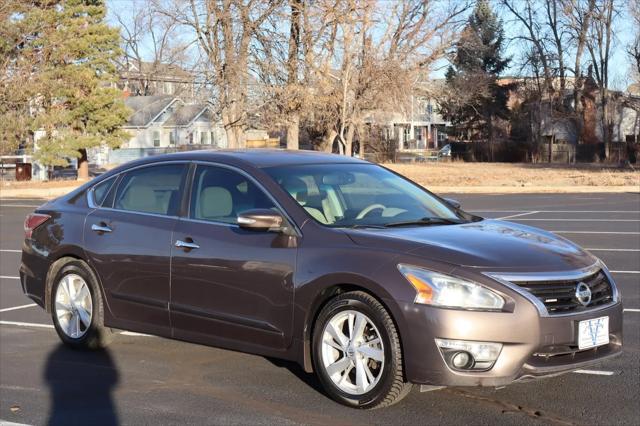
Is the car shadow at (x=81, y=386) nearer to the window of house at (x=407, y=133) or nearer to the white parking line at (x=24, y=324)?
the white parking line at (x=24, y=324)

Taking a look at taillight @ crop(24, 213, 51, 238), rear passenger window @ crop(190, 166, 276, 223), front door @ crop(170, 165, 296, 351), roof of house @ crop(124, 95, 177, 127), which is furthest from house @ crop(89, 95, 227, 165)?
front door @ crop(170, 165, 296, 351)

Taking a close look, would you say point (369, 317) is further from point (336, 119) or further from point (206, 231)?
point (336, 119)

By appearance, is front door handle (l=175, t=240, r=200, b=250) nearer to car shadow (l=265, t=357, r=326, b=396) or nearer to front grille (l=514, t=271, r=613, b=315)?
car shadow (l=265, t=357, r=326, b=396)

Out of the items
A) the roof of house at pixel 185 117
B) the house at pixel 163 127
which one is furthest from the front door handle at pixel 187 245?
the roof of house at pixel 185 117

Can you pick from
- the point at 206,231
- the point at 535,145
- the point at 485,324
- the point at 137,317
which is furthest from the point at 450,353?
the point at 535,145

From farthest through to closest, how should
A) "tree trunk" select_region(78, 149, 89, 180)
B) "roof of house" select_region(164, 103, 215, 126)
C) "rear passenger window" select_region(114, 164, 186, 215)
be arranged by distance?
"roof of house" select_region(164, 103, 215, 126), "tree trunk" select_region(78, 149, 89, 180), "rear passenger window" select_region(114, 164, 186, 215)

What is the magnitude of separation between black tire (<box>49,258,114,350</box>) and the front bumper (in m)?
3.04

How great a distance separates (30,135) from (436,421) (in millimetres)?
43907

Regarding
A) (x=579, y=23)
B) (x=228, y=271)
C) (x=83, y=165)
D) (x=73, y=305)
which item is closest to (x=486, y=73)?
(x=579, y=23)

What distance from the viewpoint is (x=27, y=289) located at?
8039 millimetres

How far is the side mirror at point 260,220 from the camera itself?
6027mm

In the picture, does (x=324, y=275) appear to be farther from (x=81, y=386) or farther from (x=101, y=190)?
(x=101, y=190)

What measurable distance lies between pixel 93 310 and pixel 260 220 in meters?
2.16

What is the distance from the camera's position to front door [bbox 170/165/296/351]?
6.05 metres
